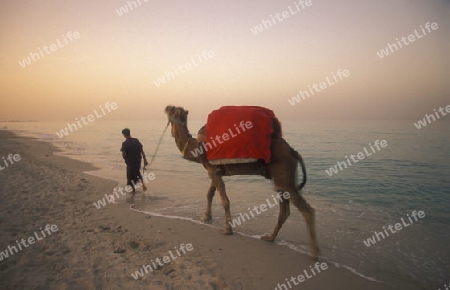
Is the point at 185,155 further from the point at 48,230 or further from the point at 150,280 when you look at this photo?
the point at 48,230

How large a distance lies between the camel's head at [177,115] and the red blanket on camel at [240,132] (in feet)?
2.41

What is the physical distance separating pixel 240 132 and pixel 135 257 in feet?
9.14

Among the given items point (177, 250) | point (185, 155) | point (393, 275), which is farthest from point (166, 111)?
point (393, 275)

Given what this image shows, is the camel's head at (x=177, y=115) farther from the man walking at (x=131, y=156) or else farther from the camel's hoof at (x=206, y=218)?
the man walking at (x=131, y=156)

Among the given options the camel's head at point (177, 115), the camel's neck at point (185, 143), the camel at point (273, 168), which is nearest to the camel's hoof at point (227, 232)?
the camel at point (273, 168)

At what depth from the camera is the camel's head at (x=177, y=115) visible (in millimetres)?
5180

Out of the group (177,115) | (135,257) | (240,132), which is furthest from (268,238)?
(177,115)

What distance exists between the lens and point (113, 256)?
399cm

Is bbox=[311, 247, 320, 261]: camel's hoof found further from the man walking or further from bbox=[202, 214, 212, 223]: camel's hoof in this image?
the man walking

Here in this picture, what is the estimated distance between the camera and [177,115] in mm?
5199

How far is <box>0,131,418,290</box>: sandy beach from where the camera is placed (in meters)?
3.39

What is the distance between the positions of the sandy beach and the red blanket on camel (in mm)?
1810

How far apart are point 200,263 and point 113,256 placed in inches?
57.0

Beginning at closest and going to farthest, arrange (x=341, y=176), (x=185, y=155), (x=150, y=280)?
(x=150, y=280) < (x=185, y=155) < (x=341, y=176)
